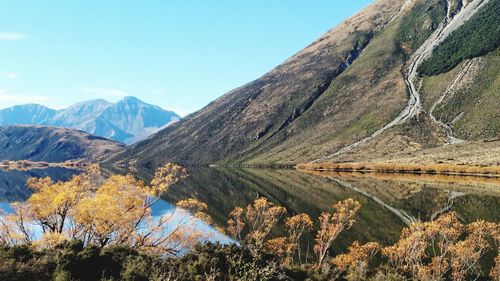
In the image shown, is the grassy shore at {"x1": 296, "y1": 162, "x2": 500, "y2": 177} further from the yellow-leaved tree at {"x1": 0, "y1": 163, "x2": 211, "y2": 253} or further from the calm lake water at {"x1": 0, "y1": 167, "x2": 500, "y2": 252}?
the yellow-leaved tree at {"x1": 0, "y1": 163, "x2": 211, "y2": 253}

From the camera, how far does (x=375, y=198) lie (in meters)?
105

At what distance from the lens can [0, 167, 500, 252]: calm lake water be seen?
76.1m

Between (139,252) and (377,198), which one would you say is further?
(377,198)

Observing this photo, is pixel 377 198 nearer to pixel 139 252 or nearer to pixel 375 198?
pixel 375 198

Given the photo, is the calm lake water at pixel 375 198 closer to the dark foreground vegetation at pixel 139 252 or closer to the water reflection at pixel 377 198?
the water reflection at pixel 377 198

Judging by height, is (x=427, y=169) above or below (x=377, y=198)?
below

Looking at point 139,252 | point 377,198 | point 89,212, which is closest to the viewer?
point 139,252

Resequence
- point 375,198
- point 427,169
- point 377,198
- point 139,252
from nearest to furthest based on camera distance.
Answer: point 139,252 < point 377,198 < point 375,198 < point 427,169

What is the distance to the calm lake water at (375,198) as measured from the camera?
7606 centimetres

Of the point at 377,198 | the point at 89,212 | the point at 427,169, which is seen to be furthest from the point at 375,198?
the point at 89,212

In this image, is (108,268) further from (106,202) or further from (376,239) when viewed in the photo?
(376,239)

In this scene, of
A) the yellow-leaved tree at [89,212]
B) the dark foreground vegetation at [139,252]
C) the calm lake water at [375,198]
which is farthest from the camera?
the calm lake water at [375,198]

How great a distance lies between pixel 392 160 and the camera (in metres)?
196

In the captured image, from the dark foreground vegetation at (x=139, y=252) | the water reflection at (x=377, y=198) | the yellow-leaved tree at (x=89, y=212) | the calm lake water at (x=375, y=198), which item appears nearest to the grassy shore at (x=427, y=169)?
the calm lake water at (x=375, y=198)
